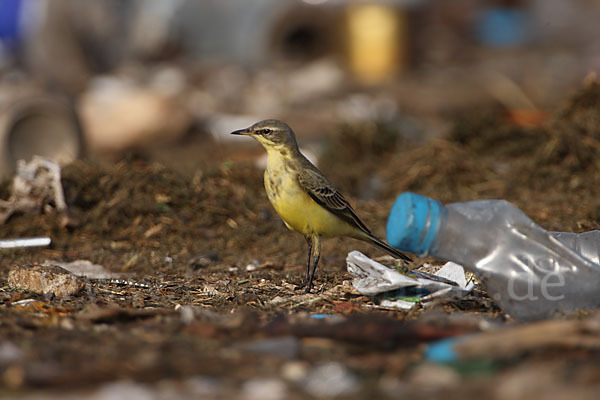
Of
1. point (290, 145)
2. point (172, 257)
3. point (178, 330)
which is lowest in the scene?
point (172, 257)

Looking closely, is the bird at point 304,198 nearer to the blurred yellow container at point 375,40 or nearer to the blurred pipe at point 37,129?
the blurred pipe at point 37,129

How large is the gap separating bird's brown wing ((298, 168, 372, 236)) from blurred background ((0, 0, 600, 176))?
225 inches

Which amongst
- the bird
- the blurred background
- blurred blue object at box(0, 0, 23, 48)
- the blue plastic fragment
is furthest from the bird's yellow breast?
blurred blue object at box(0, 0, 23, 48)

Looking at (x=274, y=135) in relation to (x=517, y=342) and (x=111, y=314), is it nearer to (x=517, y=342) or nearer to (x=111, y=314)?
(x=111, y=314)

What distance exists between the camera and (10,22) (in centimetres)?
1878

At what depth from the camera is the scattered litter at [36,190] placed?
6.75 metres

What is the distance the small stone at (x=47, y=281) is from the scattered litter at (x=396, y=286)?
1.60m

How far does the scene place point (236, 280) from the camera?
5.25 m

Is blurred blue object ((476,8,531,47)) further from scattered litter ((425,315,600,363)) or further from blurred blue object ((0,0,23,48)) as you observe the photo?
scattered litter ((425,315,600,363))

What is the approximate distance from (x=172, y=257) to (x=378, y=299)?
2.27 m

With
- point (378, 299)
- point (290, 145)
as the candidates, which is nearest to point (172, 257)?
point (290, 145)

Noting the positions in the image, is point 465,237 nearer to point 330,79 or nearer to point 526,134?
point 526,134

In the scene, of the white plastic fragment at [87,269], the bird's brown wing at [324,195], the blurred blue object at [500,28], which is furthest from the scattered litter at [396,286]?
the blurred blue object at [500,28]

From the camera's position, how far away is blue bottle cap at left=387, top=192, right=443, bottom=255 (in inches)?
159
